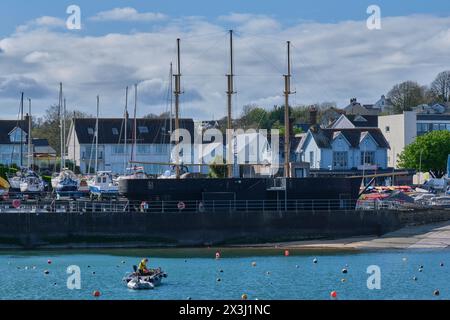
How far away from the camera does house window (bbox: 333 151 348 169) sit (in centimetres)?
10931

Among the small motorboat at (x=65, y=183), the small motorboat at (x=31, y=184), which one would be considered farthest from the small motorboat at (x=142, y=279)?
the small motorboat at (x=31, y=184)

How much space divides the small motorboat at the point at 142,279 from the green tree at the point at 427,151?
72476mm

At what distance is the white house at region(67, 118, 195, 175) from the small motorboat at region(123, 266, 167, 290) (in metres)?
69.1

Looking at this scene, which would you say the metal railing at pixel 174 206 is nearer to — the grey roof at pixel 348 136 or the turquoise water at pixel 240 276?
the turquoise water at pixel 240 276

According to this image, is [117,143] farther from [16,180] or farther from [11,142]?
[16,180]

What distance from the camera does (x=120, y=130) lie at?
380 feet

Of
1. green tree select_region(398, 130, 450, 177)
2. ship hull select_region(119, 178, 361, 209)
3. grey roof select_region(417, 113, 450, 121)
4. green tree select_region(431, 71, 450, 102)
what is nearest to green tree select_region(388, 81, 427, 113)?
green tree select_region(431, 71, 450, 102)

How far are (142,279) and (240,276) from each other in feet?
19.8

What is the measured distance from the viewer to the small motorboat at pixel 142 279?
4403 cm

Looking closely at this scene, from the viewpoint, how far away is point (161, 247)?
62.5m

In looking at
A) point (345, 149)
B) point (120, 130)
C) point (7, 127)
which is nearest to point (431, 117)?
point (345, 149)
